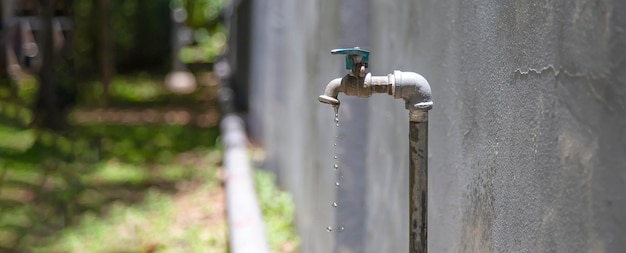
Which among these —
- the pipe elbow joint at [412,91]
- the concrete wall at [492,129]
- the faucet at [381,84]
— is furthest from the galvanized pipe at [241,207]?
the pipe elbow joint at [412,91]

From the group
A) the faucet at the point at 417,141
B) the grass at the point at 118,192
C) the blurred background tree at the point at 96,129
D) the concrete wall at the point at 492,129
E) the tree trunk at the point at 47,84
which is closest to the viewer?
the concrete wall at the point at 492,129

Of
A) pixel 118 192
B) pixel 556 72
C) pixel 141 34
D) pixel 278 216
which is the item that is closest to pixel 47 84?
pixel 118 192

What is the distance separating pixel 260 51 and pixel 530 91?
31.4 feet

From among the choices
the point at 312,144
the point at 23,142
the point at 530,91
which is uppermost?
the point at 530,91

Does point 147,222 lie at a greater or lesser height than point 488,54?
lesser

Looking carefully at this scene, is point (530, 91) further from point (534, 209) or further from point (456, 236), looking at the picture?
point (456, 236)

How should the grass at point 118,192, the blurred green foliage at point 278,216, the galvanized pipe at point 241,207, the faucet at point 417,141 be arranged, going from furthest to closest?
1. the grass at point 118,192
2. the blurred green foliage at point 278,216
3. the galvanized pipe at point 241,207
4. the faucet at point 417,141

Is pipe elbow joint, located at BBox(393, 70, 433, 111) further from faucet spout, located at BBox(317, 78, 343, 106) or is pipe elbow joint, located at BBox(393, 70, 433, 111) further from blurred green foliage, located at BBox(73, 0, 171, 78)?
blurred green foliage, located at BBox(73, 0, 171, 78)

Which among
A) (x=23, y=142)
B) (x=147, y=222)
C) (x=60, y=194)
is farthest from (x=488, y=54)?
(x=23, y=142)

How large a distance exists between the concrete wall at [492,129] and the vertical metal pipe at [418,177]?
0.32 ft

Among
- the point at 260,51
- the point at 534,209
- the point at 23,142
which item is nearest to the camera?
the point at 534,209

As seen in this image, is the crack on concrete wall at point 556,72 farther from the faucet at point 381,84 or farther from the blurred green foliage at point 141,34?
the blurred green foliage at point 141,34

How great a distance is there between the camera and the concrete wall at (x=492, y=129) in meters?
1.64

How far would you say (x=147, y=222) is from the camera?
8.55 meters
